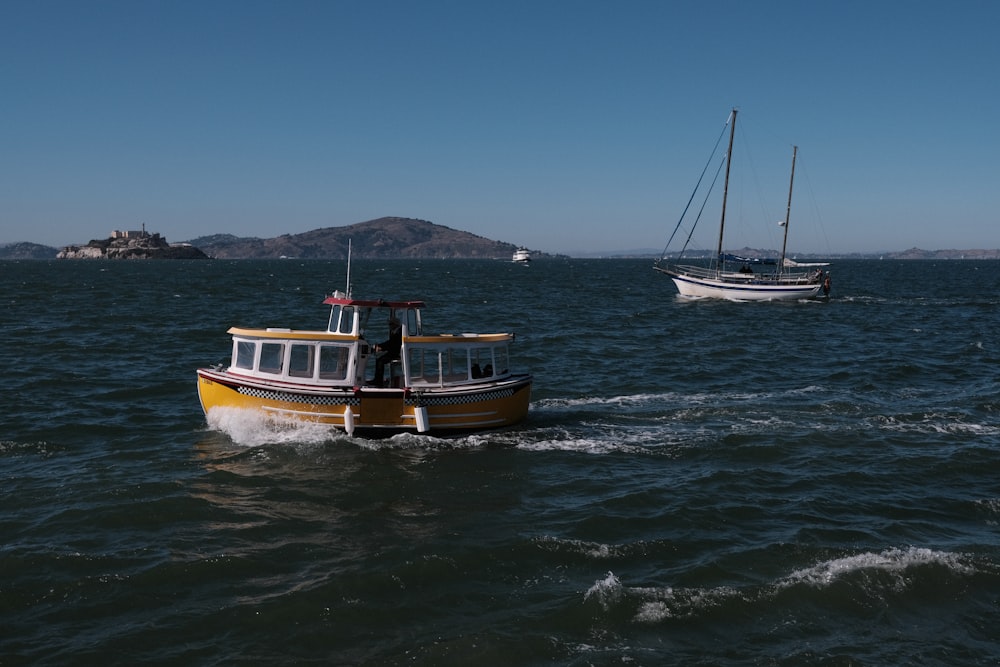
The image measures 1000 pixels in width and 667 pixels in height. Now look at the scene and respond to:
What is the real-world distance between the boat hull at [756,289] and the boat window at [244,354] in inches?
2475

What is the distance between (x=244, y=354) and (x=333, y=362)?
2.85 m

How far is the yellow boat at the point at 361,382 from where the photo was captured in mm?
22906

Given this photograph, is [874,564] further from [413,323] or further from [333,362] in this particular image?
[333,362]

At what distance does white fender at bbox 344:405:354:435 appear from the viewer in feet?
74.6

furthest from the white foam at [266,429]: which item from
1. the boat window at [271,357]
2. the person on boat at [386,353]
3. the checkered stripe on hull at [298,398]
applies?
the person on boat at [386,353]

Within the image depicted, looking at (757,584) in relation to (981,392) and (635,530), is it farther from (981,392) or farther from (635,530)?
(981,392)

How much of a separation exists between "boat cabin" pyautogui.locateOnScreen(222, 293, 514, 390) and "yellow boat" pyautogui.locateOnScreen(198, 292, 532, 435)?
0.03 m

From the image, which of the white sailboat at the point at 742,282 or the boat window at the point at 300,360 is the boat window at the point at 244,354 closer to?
the boat window at the point at 300,360

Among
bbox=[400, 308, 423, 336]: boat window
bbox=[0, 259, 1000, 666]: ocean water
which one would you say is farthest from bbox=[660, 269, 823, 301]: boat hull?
bbox=[400, 308, 423, 336]: boat window

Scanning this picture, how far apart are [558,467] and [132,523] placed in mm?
10039

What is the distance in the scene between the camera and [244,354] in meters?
24.1

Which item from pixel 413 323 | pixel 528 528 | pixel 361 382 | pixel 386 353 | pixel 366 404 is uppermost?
pixel 413 323

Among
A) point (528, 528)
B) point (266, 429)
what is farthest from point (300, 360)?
point (528, 528)

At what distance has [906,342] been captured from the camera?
45969 millimetres
